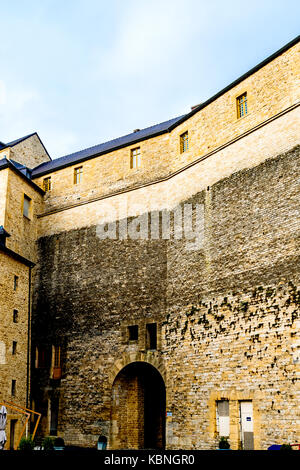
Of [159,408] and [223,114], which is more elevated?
[223,114]

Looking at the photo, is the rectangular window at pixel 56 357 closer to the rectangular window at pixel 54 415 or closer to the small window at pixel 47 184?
the rectangular window at pixel 54 415

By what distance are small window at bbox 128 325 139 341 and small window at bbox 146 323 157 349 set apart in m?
0.59

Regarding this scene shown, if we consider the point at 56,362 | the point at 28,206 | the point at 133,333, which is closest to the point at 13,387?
the point at 56,362

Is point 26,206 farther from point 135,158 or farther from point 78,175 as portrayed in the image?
point 135,158

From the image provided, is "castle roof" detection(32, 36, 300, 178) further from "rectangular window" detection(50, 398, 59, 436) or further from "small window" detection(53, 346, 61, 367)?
"rectangular window" detection(50, 398, 59, 436)

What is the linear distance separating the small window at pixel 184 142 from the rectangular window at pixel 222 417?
36.4 feet

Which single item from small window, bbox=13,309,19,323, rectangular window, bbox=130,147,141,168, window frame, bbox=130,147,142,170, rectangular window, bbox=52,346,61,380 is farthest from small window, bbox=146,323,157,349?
rectangular window, bbox=130,147,141,168

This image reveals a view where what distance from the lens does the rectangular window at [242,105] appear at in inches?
840

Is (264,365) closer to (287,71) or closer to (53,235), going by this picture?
(287,71)

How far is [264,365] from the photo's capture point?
57.4 feet

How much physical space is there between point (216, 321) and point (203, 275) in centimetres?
201

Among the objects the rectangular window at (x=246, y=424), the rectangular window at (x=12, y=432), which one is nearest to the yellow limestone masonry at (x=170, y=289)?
the rectangular window at (x=246, y=424)

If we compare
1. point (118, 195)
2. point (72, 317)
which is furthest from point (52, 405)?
point (118, 195)

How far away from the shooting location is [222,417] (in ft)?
61.0
